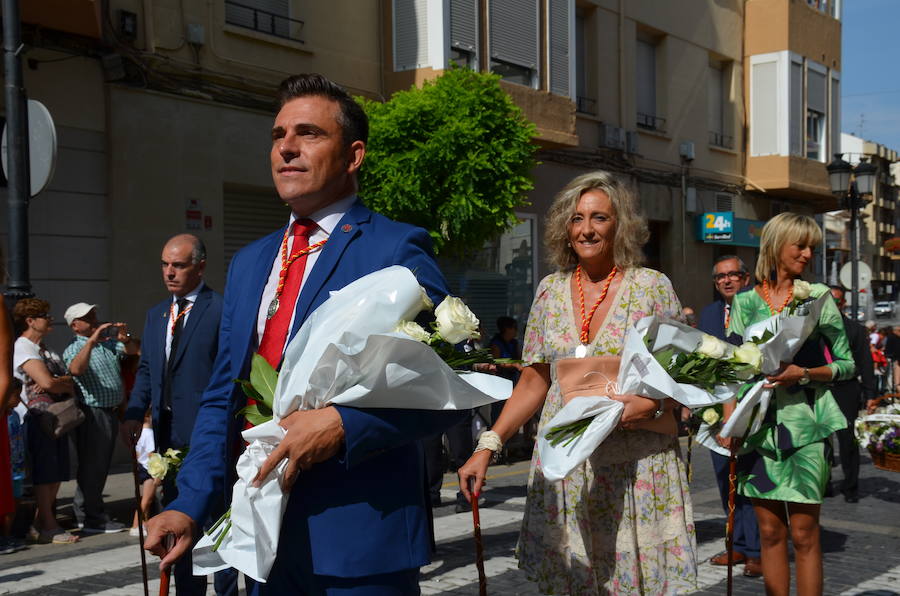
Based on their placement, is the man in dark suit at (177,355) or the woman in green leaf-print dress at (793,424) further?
the man in dark suit at (177,355)

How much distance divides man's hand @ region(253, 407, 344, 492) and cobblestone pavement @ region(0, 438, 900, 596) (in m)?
3.47

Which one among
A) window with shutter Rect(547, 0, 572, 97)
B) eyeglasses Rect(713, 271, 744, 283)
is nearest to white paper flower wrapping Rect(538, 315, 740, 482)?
eyeglasses Rect(713, 271, 744, 283)

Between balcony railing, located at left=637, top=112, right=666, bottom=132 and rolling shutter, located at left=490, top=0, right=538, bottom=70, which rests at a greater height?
rolling shutter, located at left=490, top=0, right=538, bottom=70

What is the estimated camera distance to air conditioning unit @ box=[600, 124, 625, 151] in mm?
20734

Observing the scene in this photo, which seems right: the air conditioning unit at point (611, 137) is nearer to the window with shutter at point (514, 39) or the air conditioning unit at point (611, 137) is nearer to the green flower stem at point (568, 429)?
the window with shutter at point (514, 39)

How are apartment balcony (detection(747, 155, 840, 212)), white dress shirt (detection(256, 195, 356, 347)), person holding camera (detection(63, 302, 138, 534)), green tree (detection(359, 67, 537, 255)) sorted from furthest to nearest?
apartment balcony (detection(747, 155, 840, 212)), green tree (detection(359, 67, 537, 255)), person holding camera (detection(63, 302, 138, 534)), white dress shirt (detection(256, 195, 356, 347))

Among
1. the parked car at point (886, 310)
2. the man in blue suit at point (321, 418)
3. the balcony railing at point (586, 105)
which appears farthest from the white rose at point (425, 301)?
the balcony railing at point (586, 105)

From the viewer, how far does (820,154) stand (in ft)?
90.7

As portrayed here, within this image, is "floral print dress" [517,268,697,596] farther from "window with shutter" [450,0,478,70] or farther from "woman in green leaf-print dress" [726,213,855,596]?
"window with shutter" [450,0,478,70]

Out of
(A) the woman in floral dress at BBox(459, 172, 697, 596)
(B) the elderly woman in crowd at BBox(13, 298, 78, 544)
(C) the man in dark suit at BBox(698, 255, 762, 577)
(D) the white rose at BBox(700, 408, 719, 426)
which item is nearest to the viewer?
(A) the woman in floral dress at BBox(459, 172, 697, 596)

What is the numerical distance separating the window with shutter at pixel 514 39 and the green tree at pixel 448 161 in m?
4.23

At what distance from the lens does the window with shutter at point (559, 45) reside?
1873cm

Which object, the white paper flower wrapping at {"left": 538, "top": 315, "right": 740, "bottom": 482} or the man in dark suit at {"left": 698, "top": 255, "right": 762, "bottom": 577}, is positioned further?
the man in dark suit at {"left": 698, "top": 255, "right": 762, "bottom": 577}

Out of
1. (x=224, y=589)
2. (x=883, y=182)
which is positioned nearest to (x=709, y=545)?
(x=224, y=589)
